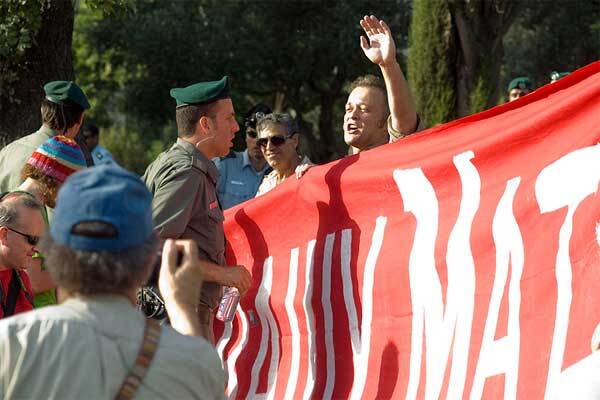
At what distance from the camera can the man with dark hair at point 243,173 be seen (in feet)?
27.9

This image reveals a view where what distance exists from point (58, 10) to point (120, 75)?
76.1ft

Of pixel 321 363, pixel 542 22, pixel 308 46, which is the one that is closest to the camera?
pixel 321 363

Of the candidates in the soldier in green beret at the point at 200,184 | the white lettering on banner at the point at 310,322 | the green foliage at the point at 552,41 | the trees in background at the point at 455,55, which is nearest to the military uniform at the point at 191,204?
the soldier in green beret at the point at 200,184

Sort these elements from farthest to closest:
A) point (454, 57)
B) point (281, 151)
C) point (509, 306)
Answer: point (454, 57)
point (281, 151)
point (509, 306)

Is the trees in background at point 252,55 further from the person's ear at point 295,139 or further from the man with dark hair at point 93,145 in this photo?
the person's ear at point 295,139

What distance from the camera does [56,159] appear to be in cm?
478

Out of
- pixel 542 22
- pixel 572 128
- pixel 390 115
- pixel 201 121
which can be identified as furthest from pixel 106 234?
pixel 542 22

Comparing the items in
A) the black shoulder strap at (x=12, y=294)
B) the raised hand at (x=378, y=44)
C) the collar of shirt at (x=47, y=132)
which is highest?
the raised hand at (x=378, y=44)

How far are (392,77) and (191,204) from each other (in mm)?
1179

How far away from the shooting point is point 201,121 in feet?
17.6

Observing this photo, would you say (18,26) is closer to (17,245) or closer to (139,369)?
(17,245)

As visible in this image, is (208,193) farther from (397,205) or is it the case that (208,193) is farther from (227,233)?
(227,233)

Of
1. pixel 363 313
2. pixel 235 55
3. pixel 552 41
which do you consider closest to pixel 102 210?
pixel 363 313

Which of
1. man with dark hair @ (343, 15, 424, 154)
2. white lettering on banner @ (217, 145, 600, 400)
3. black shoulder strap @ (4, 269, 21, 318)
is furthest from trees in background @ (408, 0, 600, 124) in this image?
black shoulder strap @ (4, 269, 21, 318)
